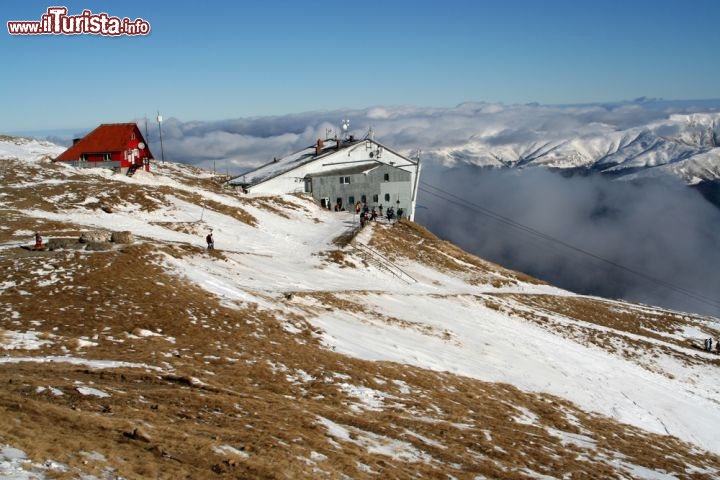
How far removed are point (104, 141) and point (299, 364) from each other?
187 ft

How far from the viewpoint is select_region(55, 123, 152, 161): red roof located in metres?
65.6

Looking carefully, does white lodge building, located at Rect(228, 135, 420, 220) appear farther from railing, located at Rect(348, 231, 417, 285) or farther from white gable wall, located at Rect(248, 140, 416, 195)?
railing, located at Rect(348, 231, 417, 285)

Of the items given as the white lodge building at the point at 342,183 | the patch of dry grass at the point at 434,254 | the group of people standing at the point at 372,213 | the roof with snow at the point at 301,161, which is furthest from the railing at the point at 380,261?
the roof with snow at the point at 301,161

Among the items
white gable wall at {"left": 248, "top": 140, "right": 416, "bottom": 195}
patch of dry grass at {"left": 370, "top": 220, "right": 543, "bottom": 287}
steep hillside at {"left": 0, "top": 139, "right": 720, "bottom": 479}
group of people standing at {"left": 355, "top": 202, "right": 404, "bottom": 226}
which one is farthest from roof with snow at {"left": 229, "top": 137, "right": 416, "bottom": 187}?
steep hillside at {"left": 0, "top": 139, "right": 720, "bottom": 479}

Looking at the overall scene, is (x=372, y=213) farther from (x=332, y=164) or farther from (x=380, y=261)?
A: (x=380, y=261)

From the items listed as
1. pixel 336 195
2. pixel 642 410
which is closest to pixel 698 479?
pixel 642 410

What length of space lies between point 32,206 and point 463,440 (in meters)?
40.1

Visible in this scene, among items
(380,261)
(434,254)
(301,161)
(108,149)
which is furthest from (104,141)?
(434,254)

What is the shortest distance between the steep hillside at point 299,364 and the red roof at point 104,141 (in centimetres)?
1669

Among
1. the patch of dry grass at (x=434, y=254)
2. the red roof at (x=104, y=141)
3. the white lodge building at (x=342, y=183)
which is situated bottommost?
the patch of dry grass at (x=434, y=254)

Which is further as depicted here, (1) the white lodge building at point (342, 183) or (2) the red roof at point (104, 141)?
(1) the white lodge building at point (342, 183)

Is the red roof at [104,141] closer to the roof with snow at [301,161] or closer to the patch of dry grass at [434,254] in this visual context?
the roof with snow at [301,161]

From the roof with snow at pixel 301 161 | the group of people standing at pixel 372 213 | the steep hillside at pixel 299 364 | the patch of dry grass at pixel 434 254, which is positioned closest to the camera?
the steep hillside at pixel 299 364

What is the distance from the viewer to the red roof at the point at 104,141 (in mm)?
65562
